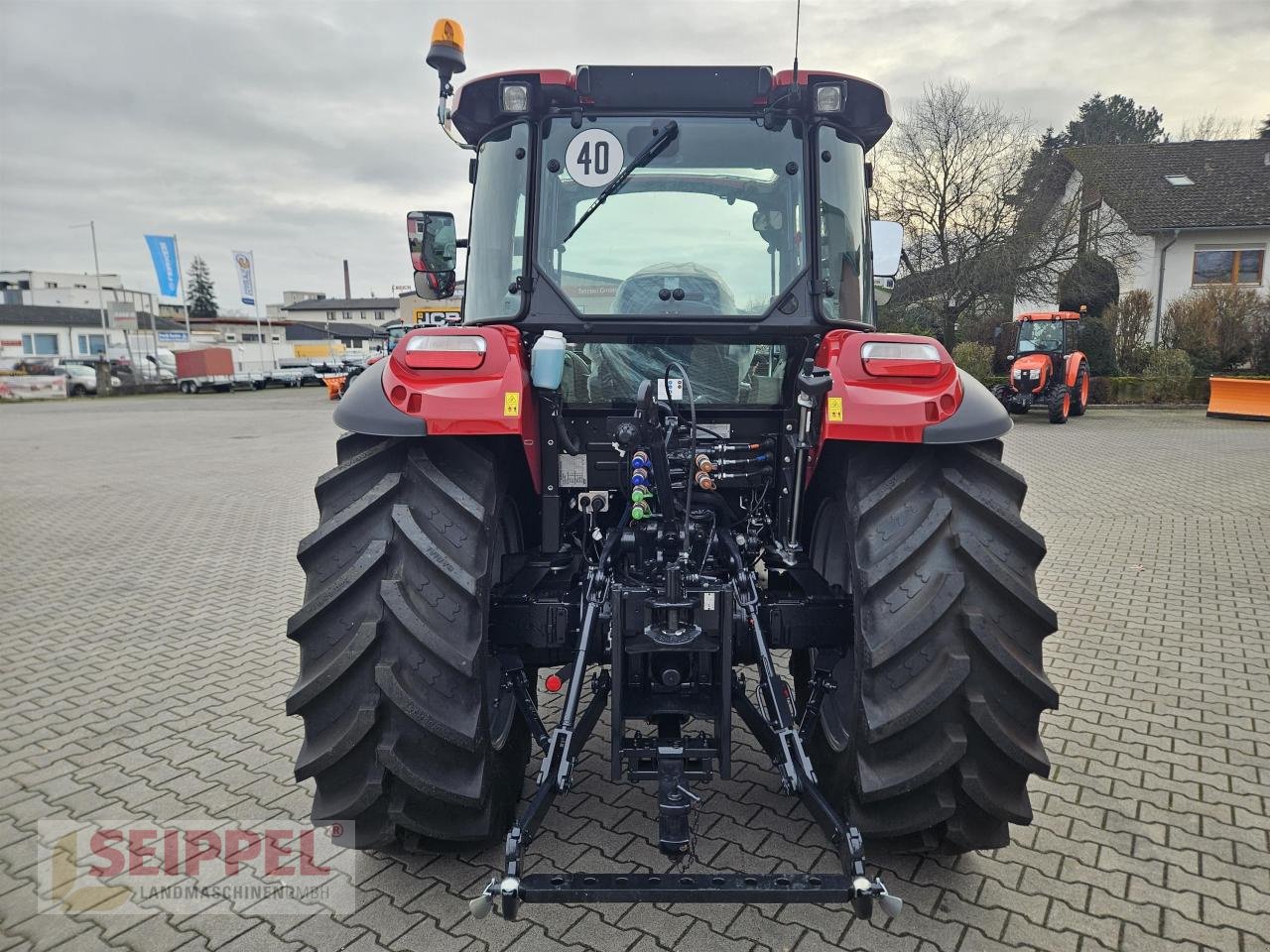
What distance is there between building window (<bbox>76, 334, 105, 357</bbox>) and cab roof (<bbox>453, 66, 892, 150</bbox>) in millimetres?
70602

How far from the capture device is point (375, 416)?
2584 mm

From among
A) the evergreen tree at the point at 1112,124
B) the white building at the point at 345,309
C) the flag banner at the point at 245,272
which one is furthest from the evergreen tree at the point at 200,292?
the evergreen tree at the point at 1112,124

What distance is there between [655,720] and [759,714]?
1.24ft

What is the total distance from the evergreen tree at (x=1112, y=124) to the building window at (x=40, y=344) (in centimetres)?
6844

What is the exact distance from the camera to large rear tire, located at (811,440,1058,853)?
7.69 ft

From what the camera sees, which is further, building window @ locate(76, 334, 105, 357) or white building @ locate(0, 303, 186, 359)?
building window @ locate(76, 334, 105, 357)

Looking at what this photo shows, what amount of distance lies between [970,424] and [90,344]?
73.6 metres

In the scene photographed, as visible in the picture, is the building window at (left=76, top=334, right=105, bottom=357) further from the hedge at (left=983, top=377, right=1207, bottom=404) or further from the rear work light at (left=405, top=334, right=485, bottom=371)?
the rear work light at (left=405, top=334, right=485, bottom=371)

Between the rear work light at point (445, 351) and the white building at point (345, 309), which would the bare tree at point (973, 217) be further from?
the white building at point (345, 309)

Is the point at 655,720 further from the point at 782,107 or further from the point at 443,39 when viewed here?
the point at 443,39

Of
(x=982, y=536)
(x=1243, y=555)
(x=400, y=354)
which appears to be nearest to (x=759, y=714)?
(x=982, y=536)

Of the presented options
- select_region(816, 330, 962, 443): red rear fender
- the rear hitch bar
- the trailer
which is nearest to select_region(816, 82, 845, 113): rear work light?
select_region(816, 330, 962, 443): red rear fender

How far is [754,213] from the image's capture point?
316cm

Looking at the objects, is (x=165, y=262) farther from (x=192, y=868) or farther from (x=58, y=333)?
(x=192, y=868)
